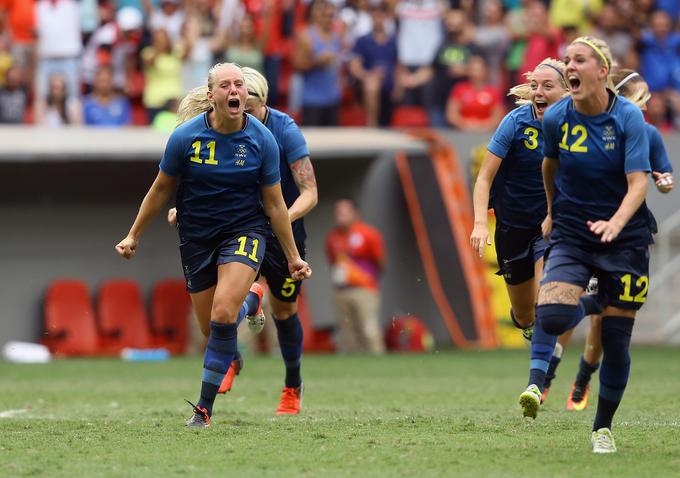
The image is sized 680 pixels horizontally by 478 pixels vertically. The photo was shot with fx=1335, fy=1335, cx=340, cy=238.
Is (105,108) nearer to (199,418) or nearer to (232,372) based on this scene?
(232,372)

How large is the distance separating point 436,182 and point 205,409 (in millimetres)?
11232

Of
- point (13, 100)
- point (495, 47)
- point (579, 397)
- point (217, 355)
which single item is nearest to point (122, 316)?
point (13, 100)

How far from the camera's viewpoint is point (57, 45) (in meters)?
18.3

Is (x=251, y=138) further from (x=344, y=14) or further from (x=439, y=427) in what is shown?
(x=344, y=14)

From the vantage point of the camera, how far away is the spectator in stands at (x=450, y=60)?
19125mm

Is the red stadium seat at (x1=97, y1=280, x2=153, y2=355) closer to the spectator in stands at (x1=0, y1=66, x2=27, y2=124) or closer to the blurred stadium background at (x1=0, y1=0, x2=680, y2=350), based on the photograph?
the blurred stadium background at (x1=0, y1=0, x2=680, y2=350)

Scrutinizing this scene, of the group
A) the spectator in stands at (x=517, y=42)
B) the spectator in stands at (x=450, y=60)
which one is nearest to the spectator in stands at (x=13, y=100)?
the spectator in stands at (x=450, y=60)

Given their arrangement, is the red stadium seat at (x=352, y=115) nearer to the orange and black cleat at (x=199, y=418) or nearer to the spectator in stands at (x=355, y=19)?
the spectator in stands at (x=355, y=19)

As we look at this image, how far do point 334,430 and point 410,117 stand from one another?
12.0 meters

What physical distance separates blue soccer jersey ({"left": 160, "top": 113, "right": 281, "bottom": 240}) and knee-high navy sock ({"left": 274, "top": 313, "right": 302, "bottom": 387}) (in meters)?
1.49

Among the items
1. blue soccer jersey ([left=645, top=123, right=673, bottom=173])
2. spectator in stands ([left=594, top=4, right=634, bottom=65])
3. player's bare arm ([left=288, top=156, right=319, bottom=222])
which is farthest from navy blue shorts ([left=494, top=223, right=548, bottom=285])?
spectator in stands ([left=594, top=4, right=634, bottom=65])

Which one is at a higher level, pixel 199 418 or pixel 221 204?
pixel 221 204

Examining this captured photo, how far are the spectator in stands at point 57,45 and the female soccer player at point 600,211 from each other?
12.3 metres

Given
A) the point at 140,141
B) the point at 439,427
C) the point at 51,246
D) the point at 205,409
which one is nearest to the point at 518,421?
the point at 439,427
